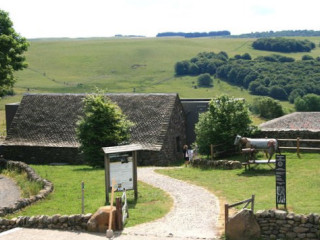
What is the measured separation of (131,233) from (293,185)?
8.30 metres

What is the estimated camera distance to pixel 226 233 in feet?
55.0

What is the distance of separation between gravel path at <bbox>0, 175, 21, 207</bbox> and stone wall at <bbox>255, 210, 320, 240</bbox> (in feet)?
36.6

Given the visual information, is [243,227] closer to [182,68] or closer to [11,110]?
[11,110]

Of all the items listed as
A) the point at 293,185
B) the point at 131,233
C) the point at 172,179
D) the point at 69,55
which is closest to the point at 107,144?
the point at 172,179

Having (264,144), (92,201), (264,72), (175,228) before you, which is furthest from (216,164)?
(264,72)

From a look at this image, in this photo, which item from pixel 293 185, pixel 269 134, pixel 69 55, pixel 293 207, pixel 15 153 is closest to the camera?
pixel 293 207

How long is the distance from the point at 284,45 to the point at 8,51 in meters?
150

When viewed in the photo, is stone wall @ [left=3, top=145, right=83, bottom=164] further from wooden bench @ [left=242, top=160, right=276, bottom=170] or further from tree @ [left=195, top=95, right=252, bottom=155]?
wooden bench @ [left=242, top=160, right=276, bottom=170]

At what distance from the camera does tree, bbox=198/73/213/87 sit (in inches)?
5553

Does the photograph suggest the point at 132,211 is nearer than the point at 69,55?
Yes

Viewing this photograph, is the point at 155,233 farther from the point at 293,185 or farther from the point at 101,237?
the point at 293,185

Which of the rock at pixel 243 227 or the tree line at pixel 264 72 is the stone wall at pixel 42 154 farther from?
the tree line at pixel 264 72

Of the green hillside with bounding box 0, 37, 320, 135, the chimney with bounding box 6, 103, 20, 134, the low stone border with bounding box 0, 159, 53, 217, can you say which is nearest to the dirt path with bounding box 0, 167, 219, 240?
the low stone border with bounding box 0, 159, 53, 217

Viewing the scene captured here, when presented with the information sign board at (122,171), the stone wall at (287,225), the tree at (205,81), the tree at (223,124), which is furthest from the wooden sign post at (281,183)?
Answer: the tree at (205,81)
